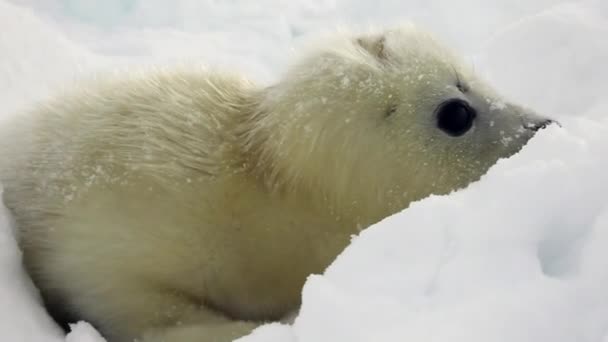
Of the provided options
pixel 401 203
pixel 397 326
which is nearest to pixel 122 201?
pixel 401 203

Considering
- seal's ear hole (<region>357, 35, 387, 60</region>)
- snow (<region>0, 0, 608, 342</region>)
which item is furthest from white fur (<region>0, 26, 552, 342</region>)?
snow (<region>0, 0, 608, 342</region>)

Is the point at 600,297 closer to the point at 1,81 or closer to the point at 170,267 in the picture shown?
the point at 170,267

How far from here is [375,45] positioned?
1.95 metres

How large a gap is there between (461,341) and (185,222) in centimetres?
96

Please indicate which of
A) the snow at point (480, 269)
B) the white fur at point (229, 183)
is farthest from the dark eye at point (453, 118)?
the snow at point (480, 269)

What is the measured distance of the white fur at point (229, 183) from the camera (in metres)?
1.74

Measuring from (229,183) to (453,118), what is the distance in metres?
0.57

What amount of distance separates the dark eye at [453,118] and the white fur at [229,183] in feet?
0.06

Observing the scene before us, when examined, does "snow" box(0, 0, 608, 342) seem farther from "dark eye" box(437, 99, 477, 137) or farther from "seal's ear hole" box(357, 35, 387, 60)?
"seal's ear hole" box(357, 35, 387, 60)

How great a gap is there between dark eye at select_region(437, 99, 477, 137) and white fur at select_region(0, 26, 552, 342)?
18 millimetres

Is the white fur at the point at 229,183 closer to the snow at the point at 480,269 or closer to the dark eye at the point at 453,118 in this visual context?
the dark eye at the point at 453,118

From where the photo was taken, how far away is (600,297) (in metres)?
0.93

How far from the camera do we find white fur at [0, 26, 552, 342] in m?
1.74

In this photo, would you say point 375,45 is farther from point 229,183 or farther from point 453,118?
point 229,183
